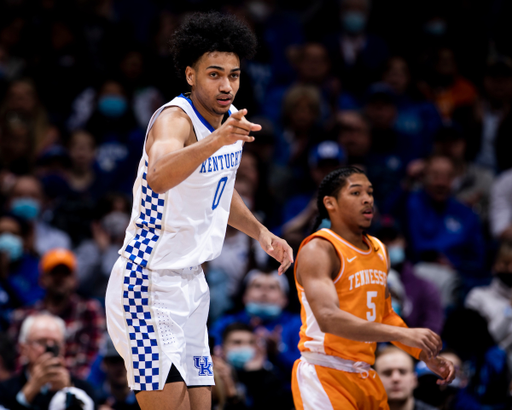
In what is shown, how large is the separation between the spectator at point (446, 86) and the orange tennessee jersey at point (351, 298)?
630 centimetres

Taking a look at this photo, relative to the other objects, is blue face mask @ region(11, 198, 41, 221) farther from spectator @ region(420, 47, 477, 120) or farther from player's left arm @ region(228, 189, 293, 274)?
Answer: spectator @ region(420, 47, 477, 120)

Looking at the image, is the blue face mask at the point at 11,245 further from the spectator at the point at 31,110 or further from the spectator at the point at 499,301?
the spectator at the point at 499,301

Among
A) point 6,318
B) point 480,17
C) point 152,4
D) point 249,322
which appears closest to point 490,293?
point 249,322

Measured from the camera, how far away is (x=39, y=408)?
213 inches


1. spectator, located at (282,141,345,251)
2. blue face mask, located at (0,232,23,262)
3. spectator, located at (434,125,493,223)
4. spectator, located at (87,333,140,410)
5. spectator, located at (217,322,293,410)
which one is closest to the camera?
spectator, located at (87,333,140,410)

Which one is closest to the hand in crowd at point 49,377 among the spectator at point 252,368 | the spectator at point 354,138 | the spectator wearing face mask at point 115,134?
the spectator at point 252,368

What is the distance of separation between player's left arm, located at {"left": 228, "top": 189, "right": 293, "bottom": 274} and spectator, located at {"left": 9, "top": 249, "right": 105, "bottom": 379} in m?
3.64

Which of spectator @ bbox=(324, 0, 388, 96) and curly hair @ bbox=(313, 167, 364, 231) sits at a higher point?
spectator @ bbox=(324, 0, 388, 96)

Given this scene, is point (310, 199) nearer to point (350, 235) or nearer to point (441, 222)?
point (441, 222)

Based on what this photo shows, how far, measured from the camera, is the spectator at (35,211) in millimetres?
8258

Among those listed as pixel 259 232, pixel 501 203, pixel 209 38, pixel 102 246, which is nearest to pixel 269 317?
pixel 102 246

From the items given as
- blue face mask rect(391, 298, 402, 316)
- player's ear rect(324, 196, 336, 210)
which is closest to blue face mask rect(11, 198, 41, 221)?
blue face mask rect(391, 298, 402, 316)

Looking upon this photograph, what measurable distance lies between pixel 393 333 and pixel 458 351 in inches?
117

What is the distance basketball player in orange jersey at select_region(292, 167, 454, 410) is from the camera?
408 cm
